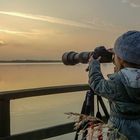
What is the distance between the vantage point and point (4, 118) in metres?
1.87

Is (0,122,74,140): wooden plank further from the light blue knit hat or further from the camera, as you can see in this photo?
the light blue knit hat

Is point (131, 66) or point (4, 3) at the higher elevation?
point (4, 3)

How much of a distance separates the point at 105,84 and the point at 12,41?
3.77 feet

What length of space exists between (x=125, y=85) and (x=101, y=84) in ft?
0.27

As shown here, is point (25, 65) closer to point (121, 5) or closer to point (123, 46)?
point (121, 5)

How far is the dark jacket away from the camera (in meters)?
1.10

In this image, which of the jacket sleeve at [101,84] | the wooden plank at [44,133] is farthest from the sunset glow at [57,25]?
the jacket sleeve at [101,84]

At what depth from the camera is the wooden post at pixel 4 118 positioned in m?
1.84

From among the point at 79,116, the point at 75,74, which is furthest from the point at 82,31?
the point at 79,116

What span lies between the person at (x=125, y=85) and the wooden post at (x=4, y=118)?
2.59 ft

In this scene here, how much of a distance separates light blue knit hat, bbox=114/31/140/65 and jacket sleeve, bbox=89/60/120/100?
87mm

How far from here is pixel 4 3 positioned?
209 centimetres

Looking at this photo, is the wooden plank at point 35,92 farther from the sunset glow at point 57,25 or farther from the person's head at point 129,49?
the person's head at point 129,49

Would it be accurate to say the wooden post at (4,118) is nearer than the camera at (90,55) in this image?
No
